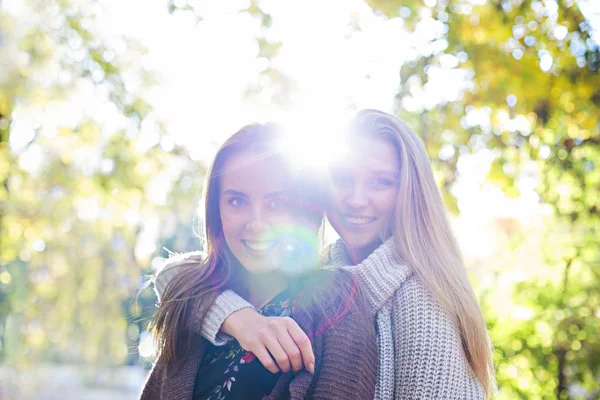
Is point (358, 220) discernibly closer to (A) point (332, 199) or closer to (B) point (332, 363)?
(A) point (332, 199)

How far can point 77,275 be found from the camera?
309 inches

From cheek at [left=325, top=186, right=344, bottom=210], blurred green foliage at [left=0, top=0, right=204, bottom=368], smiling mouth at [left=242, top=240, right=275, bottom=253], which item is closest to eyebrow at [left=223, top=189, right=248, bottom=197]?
smiling mouth at [left=242, top=240, right=275, bottom=253]

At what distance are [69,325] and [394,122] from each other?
6.83 metres

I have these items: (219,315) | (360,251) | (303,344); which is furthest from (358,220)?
(303,344)

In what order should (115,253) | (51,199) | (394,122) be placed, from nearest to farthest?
(394,122) → (51,199) → (115,253)

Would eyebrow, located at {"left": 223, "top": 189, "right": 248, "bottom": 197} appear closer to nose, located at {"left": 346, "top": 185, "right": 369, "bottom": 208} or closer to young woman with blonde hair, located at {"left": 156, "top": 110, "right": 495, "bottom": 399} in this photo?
young woman with blonde hair, located at {"left": 156, "top": 110, "right": 495, "bottom": 399}

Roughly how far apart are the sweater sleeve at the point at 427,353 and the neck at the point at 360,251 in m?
0.24

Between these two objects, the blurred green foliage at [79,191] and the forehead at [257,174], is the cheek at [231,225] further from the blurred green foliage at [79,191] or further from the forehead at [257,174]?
the blurred green foliage at [79,191]

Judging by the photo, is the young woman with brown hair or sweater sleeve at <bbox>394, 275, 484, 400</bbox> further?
Answer: sweater sleeve at <bbox>394, 275, 484, 400</bbox>

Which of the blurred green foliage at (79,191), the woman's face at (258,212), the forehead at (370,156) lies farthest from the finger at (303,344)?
the blurred green foliage at (79,191)

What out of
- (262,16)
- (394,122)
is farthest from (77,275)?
(394,122)

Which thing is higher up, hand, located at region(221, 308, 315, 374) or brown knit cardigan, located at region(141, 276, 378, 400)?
hand, located at region(221, 308, 315, 374)

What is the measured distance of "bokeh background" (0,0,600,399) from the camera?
3277 mm

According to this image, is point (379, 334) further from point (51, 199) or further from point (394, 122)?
point (51, 199)
